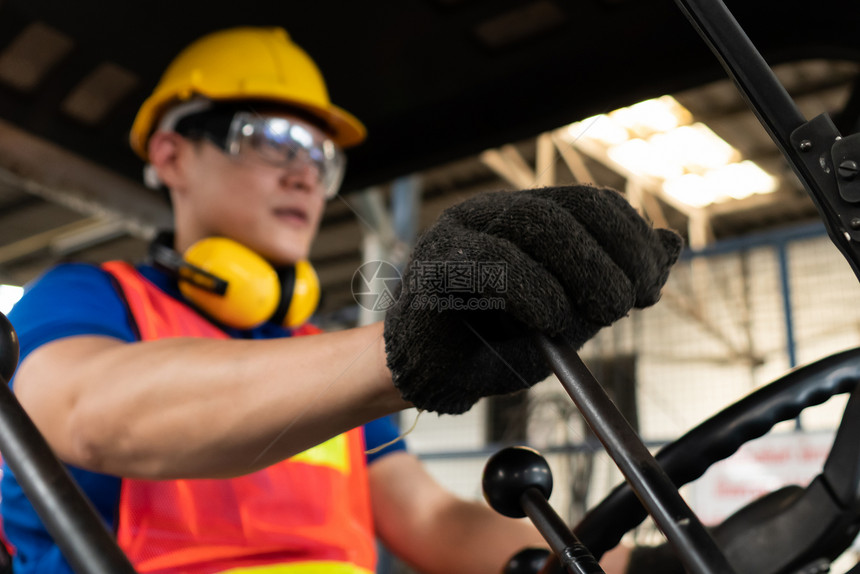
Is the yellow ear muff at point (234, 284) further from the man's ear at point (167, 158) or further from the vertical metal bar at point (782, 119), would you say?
the vertical metal bar at point (782, 119)

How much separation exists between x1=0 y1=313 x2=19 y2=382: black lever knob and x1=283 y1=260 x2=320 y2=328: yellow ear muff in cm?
79

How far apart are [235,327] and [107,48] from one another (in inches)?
19.0

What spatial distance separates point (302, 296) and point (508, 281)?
87 centimetres

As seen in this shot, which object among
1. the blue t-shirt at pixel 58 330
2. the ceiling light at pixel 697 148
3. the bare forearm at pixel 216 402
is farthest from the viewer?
the ceiling light at pixel 697 148

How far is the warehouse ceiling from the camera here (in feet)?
3.53

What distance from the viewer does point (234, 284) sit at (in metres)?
1.19

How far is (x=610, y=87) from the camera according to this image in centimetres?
116

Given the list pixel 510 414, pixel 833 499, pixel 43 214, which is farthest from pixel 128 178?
pixel 43 214

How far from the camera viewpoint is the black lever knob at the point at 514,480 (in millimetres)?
639

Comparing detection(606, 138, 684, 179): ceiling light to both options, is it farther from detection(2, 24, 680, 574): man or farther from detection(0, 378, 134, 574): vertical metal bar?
detection(0, 378, 134, 574): vertical metal bar

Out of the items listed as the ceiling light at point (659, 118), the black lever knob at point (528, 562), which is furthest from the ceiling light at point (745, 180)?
the black lever knob at point (528, 562)

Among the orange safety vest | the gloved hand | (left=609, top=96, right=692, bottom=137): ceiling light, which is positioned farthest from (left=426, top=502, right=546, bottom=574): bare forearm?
(left=609, top=96, right=692, bottom=137): ceiling light

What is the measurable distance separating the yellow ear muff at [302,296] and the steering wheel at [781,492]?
75cm

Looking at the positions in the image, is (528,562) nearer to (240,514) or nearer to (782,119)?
(240,514)
